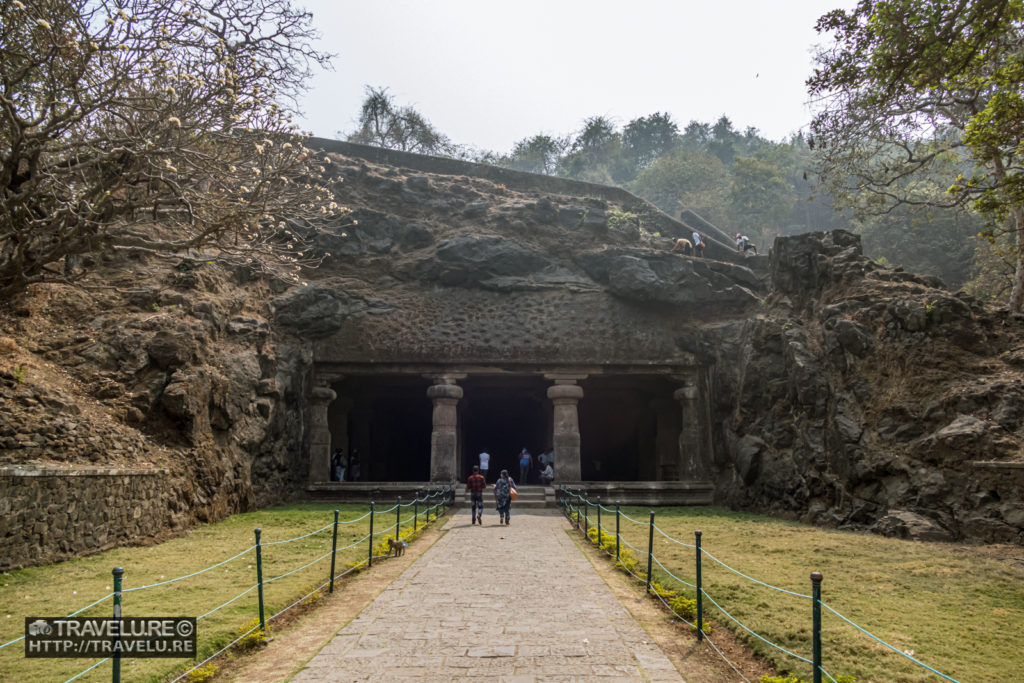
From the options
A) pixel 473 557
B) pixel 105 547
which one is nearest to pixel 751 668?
pixel 473 557

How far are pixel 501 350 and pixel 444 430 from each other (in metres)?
3.04

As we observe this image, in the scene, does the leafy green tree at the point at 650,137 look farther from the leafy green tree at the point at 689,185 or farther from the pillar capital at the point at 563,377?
the pillar capital at the point at 563,377

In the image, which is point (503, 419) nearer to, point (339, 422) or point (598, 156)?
point (339, 422)

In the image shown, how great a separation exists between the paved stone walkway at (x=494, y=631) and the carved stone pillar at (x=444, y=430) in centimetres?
1022

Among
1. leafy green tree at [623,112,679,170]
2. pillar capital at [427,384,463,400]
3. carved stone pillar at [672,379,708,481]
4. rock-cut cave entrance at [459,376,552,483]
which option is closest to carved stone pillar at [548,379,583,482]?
rock-cut cave entrance at [459,376,552,483]

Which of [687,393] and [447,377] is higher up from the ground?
[447,377]

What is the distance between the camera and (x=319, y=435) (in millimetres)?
21234

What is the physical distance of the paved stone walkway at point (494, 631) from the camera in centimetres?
568

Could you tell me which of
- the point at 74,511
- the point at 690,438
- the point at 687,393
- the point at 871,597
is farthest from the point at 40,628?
the point at 687,393

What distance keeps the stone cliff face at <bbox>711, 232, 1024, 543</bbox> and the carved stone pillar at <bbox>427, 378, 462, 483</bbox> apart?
8.13 metres

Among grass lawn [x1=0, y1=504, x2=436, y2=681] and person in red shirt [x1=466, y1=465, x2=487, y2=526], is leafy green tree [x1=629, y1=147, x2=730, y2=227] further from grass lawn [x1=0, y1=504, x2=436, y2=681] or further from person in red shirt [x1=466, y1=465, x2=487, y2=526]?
grass lawn [x1=0, y1=504, x2=436, y2=681]

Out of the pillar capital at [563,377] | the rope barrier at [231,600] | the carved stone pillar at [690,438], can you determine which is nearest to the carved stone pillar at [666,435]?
the carved stone pillar at [690,438]

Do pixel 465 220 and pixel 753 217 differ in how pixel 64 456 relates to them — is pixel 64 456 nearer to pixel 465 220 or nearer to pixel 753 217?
pixel 465 220

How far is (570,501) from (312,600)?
1083 cm
